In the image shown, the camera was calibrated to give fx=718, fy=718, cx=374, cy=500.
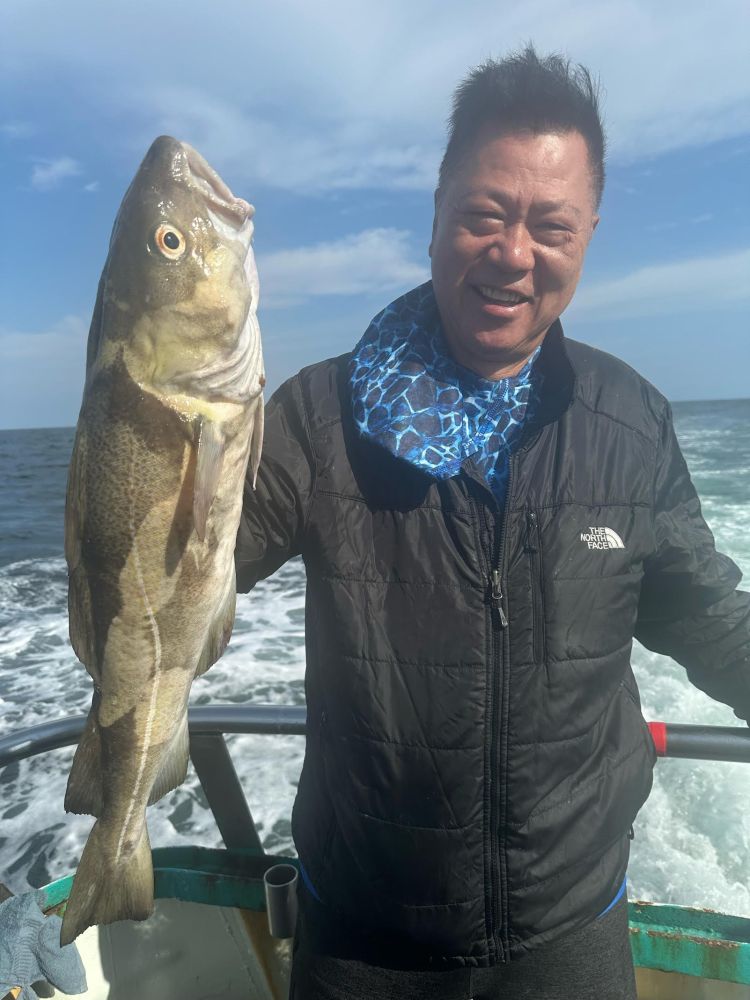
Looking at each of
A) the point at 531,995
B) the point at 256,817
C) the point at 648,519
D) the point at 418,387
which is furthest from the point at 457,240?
the point at 256,817

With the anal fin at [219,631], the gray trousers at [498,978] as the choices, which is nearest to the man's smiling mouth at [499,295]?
the anal fin at [219,631]

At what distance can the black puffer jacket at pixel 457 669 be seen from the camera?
1.92 meters

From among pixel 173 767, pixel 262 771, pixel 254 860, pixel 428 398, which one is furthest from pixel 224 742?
pixel 262 771

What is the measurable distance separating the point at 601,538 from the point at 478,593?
15.9 inches

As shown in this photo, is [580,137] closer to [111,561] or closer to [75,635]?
[111,561]

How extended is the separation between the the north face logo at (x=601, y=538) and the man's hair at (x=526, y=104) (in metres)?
1.03

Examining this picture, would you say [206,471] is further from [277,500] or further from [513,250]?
[513,250]

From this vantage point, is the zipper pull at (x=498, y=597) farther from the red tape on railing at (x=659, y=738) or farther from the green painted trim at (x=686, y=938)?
the green painted trim at (x=686, y=938)

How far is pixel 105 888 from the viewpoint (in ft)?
6.43

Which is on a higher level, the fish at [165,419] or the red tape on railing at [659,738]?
the fish at [165,419]

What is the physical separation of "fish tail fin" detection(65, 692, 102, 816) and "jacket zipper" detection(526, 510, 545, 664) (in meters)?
1.21

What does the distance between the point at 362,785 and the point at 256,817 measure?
4868 millimetres

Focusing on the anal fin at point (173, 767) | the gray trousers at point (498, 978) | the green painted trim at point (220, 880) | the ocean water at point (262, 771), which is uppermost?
the anal fin at point (173, 767)

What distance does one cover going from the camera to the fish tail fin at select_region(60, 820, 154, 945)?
194 cm
